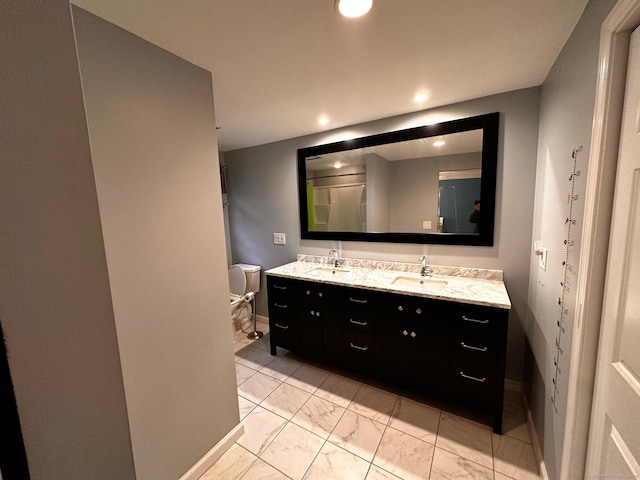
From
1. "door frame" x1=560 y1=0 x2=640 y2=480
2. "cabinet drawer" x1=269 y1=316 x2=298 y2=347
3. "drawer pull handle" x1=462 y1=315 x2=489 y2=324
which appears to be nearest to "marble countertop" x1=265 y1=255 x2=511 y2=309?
"drawer pull handle" x1=462 y1=315 x2=489 y2=324

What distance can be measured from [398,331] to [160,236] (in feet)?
5.40

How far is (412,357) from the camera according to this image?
181cm

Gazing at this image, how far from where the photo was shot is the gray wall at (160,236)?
40.4 inches

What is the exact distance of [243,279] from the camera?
2.97m

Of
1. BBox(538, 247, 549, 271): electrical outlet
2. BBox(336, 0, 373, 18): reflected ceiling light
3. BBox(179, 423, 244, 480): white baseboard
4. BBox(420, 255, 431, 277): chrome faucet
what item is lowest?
BBox(179, 423, 244, 480): white baseboard

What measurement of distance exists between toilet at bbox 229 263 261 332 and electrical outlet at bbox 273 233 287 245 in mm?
423

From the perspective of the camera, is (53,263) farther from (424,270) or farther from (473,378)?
(424,270)

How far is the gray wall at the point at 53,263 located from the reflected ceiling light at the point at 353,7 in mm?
938

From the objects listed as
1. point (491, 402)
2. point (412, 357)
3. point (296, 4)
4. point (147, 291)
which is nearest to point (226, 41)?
point (296, 4)

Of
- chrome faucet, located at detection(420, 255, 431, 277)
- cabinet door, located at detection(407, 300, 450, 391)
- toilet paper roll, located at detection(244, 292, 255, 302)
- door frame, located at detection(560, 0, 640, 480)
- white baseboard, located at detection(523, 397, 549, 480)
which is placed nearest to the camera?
door frame, located at detection(560, 0, 640, 480)

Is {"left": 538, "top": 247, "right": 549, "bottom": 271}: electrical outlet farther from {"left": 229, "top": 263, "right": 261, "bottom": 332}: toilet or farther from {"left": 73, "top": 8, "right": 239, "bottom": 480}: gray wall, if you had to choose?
{"left": 229, "top": 263, "right": 261, "bottom": 332}: toilet

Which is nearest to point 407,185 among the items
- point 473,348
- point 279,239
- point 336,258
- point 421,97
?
point 421,97

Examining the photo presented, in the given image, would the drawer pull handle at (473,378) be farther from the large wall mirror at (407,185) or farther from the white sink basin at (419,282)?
the large wall mirror at (407,185)

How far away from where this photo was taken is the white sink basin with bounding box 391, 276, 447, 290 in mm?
2001
